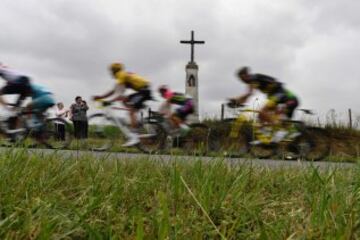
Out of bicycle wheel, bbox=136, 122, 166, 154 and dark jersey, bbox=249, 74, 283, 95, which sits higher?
dark jersey, bbox=249, 74, 283, 95

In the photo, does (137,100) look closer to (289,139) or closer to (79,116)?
(79,116)

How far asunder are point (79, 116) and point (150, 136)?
2305mm

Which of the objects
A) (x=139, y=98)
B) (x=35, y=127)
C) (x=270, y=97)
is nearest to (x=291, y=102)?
(x=270, y=97)

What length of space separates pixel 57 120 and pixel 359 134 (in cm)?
875

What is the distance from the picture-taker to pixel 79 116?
1253 centimetres

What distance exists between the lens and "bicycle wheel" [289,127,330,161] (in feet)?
35.8

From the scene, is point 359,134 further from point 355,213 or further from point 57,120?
point 355,213

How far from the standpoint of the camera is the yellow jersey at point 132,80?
1064 cm

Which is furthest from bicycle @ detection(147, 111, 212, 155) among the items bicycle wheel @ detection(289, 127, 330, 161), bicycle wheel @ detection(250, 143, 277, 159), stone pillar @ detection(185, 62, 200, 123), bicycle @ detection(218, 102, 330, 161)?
stone pillar @ detection(185, 62, 200, 123)

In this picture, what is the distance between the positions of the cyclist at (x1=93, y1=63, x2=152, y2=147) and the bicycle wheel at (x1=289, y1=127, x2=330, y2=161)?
322cm

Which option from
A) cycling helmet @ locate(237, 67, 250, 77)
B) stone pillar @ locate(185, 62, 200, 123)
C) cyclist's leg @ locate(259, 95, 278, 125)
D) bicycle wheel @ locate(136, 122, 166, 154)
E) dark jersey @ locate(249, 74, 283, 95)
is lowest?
bicycle wheel @ locate(136, 122, 166, 154)

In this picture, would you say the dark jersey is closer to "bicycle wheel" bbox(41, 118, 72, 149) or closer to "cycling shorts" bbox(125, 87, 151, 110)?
"cycling shorts" bbox(125, 87, 151, 110)

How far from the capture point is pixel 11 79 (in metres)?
10.1

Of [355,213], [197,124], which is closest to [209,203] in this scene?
[355,213]
